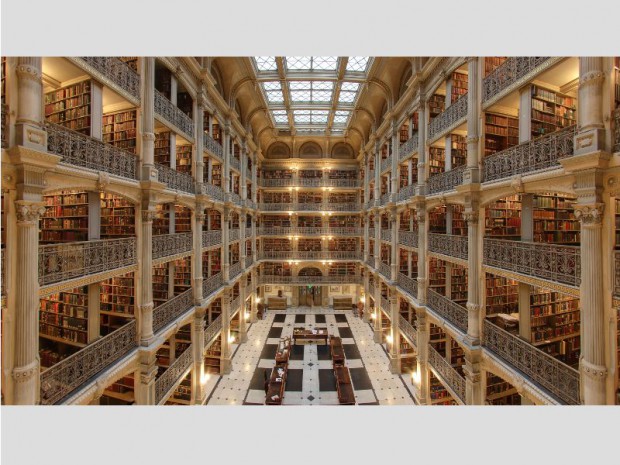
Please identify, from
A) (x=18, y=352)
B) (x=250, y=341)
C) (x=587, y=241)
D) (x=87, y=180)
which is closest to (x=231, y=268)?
(x=250, y=341)

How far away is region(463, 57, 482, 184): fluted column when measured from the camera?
279 inches

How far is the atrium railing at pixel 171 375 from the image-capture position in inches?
297

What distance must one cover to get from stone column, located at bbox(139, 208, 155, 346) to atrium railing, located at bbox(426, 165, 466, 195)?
7.58 meters

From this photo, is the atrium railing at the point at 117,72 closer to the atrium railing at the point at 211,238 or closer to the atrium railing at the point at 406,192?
the atrium railing at the point at 211,238

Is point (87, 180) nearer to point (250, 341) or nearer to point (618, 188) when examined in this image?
point (618, 188)

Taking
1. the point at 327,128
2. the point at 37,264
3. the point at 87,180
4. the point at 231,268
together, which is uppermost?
the point at 327,128

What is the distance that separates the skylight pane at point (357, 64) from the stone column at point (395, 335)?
9385 mm

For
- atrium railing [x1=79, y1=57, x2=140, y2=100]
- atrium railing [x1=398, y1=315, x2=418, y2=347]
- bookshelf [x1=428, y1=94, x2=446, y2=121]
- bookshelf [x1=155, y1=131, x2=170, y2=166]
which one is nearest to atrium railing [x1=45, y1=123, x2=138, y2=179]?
atrium railing [x1=79, y1=57, x2=140, y2=100]

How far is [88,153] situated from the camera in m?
5.42

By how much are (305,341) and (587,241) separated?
13141mm

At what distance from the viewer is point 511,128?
7.61m

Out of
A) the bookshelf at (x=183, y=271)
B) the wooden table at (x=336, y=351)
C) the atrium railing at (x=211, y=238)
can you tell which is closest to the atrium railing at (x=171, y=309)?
the bookshelf at (x=183, y=271)

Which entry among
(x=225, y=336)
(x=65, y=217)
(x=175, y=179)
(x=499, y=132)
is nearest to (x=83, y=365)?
(x=65, y=217)

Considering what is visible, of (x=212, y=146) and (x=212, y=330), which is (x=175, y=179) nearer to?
(x=212, y=146)
